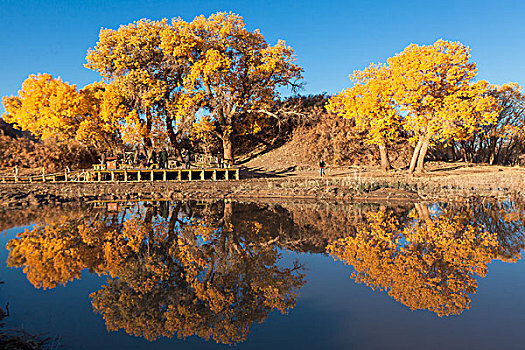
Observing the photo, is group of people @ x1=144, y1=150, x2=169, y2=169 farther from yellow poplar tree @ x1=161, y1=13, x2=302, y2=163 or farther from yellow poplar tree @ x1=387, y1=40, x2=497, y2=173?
yellow poplar tree @ x1=387, y1=40, x2=497, y2=173

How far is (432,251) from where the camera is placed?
849 cm

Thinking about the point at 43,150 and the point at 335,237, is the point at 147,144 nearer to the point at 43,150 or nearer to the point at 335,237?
the point at 43,150

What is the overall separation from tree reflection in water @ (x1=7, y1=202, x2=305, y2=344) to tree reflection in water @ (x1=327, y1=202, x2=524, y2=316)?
160 cm

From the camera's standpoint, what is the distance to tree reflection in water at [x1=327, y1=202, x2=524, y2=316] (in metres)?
6.37

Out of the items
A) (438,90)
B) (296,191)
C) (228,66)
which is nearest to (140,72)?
Answer: (228,66)

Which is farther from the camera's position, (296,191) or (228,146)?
(228,146)

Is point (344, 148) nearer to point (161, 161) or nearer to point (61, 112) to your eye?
point (161, 161)

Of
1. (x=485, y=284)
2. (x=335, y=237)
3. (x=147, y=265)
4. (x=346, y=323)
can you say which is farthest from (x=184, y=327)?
(x=335, y=237)

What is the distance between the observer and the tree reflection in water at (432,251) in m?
6.37

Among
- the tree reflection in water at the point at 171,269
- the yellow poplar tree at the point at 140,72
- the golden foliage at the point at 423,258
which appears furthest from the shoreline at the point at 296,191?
the yellow poplar tree at the point at 140,72

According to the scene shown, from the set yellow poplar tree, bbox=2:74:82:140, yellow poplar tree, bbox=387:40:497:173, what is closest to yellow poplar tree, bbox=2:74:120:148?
yellow poplar tree, bbox=2:74:82:140

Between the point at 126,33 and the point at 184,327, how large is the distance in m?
28.3

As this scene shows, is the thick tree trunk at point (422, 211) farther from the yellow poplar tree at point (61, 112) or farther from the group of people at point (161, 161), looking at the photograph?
the yellow poplar tree at point (61, 112)

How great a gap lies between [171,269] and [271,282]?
2128 millimetres
